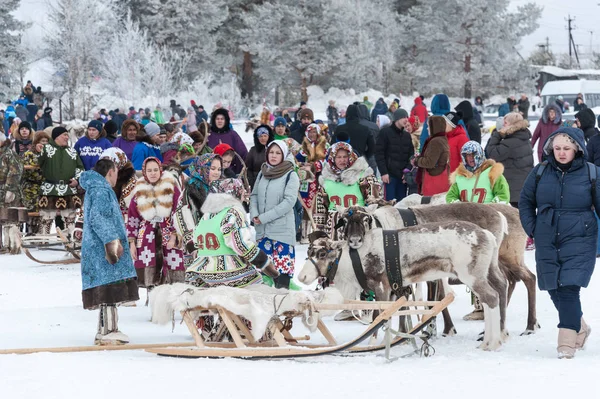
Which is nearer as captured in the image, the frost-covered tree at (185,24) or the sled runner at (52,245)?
the sled runner at (52,245)

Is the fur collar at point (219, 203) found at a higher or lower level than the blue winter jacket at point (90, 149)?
lower

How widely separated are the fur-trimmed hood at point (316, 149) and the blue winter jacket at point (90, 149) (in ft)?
8.87

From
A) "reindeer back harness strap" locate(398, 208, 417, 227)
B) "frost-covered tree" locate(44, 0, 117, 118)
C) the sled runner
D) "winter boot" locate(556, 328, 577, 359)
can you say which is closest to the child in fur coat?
"reindeer back harness strap" locate(398, 208, 417, 227)

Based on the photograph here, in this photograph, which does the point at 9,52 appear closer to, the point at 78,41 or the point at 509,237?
the point at 78,41

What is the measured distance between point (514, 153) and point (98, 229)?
6.74m

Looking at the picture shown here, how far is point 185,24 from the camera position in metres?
50.9

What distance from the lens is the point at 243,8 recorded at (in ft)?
178

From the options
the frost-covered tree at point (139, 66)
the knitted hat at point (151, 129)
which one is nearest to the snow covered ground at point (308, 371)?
the knitted hat at point (151, 129)

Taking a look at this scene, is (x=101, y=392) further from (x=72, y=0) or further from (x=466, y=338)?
(x=72, y=0)

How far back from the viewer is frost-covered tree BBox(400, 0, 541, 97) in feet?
176

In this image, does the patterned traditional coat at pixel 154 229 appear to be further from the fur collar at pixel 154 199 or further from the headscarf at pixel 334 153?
the headscarf at pixel 334 153

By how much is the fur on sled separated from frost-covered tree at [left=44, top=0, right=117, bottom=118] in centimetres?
4140

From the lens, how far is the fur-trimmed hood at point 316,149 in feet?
46.6

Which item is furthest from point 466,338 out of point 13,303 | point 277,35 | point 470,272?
point 277,35
